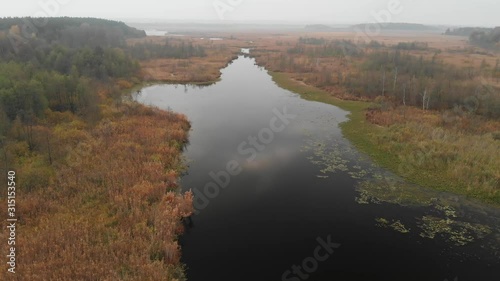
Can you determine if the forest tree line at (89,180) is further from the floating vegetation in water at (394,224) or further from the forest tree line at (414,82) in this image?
the forest tree line at (414,82)

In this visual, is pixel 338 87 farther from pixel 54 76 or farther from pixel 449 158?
pixel 54 76

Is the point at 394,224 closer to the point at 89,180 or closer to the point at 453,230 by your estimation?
the point at 453,230

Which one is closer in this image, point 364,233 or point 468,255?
point 468,255

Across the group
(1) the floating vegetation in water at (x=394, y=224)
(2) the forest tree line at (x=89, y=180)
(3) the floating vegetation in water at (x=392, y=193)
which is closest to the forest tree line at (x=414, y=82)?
(3) the floating vegetation in water at (x=392, y=193)

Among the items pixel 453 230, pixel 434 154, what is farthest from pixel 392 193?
pixel 434 154

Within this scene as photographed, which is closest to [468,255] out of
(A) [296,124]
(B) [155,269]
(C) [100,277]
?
(B) [155,269]
